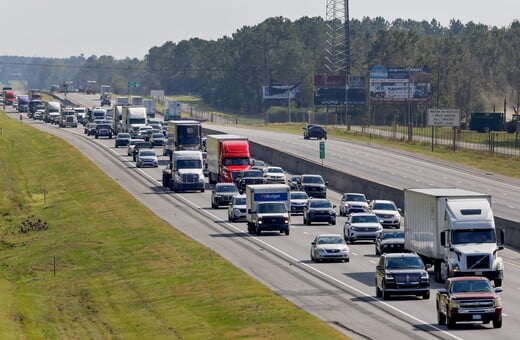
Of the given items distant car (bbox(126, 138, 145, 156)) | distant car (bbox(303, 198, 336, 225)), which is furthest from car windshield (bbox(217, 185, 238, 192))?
distant car (bbox(126, 138, 145, 156))

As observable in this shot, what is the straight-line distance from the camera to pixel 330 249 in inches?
2212

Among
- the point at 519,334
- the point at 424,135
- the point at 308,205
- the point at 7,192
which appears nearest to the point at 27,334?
the point at 519,334

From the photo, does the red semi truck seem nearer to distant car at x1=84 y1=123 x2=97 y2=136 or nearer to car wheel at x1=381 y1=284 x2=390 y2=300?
car wheel at x1=381 y1=284 x2=390 y2=300

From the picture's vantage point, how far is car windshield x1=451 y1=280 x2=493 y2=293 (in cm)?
3747

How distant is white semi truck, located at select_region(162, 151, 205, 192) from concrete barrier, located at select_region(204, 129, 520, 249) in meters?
10.5

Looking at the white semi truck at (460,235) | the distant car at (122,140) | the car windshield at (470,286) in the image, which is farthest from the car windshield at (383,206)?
the distant car at (122,140)

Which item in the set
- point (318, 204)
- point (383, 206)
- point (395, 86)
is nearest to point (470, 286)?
point (383, 206)

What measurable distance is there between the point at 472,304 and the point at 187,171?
58.1 metres

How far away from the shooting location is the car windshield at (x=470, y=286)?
123 feet

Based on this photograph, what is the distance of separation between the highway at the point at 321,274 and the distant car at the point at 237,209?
789 mm

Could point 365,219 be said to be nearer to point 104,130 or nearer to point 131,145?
point 131,145

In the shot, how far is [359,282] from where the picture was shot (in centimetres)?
4956

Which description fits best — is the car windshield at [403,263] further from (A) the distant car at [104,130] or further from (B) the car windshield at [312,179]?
(A) the distant car at [104,130]

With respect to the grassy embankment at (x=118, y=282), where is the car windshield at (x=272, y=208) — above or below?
above
